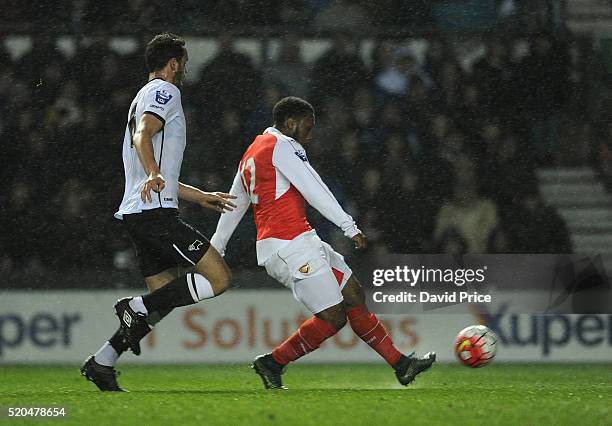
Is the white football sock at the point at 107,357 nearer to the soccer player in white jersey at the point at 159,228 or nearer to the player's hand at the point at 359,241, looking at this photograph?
the soccer player in white jersey at the point at 159,228

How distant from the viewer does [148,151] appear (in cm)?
686

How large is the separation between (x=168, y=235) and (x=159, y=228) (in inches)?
2.1

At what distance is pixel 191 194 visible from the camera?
7359 mm

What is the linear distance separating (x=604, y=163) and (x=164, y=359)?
134 inches

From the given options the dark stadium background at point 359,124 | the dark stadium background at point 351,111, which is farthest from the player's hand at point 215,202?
the dark stadium background at point 351,111

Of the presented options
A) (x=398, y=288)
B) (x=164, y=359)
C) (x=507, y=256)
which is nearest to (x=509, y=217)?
(x=507, y=256)

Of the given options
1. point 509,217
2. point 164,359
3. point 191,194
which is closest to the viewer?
point 191,194

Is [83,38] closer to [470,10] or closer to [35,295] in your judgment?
[35,295]

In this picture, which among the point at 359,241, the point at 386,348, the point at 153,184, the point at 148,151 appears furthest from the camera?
the point at 386,348

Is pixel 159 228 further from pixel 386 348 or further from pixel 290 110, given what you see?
pixel 386 348

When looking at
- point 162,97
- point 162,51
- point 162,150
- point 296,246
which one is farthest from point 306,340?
point 162,51

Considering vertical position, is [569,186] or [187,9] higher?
[187,9]

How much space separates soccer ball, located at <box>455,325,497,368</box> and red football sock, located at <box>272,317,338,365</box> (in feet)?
2.47

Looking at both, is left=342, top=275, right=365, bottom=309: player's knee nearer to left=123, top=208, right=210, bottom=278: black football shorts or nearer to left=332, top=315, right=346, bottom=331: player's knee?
left=332, top=315, right=346, bottom=331: player's knee
